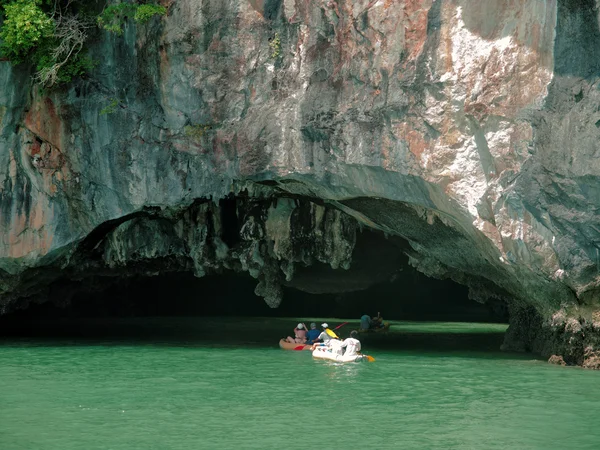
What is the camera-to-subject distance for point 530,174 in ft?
48.2

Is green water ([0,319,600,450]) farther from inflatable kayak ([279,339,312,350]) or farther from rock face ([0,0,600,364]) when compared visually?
rock face ([0,0,600,364])

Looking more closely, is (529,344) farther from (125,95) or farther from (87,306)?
(87,306)

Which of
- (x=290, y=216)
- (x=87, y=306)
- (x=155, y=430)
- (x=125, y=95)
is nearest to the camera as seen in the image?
(x=155, y=430)

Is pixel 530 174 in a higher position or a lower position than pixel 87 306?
higher

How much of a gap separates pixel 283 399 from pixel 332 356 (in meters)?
4.80

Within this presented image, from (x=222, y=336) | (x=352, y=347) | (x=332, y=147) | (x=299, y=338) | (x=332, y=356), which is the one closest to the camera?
(x=332, y=147)

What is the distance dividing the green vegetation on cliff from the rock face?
38cm

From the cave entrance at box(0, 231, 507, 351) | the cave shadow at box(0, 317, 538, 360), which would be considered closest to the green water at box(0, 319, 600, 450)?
the cave shadow at box(0, 317, 538, 360)

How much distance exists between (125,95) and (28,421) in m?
8.86

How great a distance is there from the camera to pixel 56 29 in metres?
17.3

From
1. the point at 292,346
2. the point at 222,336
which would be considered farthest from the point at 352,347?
the point at 222,336

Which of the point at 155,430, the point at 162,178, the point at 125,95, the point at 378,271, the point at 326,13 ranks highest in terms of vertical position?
the point at 326,13

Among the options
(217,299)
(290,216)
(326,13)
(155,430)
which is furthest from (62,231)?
(217,299)

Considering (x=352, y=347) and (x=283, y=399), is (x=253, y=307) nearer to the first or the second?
(x=352, y=347)
